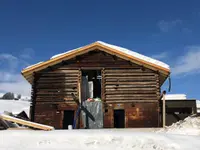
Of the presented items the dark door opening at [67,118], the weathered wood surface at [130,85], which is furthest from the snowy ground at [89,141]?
the dark door opening at [67,118]

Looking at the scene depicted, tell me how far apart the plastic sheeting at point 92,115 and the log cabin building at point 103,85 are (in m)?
0.19

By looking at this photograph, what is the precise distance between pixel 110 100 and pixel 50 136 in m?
11.9

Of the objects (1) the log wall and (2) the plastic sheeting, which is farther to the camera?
(1) the log wall

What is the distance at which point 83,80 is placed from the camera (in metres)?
20.5

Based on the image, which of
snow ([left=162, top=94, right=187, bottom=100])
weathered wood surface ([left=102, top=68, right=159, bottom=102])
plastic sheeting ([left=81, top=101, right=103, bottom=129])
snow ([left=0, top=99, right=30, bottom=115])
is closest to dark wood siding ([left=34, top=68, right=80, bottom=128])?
plastic sheeting ([left=81, top=101, right=103, bottom=129])

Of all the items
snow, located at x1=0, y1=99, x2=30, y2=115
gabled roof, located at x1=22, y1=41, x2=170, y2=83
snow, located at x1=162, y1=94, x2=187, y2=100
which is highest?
gabled roof, located at x1=22, y1=41, x2=170, y2=83

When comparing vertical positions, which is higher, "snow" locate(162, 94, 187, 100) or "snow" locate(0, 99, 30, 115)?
"snow" locate(162, 94, 187, 100)

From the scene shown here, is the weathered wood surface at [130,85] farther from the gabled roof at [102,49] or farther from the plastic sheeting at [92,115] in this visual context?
the plastic sheeting at [92,115]

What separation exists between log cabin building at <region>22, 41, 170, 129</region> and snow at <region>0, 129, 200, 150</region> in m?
11.2

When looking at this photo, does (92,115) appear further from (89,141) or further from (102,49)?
(89,141)

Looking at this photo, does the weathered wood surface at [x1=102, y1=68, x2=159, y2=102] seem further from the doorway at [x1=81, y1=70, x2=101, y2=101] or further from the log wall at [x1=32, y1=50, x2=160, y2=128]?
the doorway at [x1=81, y1=70, x2=101, y2=101]

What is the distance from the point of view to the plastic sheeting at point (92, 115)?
63.1 feet

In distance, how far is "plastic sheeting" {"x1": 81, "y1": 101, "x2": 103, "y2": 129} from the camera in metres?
19.2

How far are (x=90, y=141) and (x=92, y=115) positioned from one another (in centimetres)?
1179
